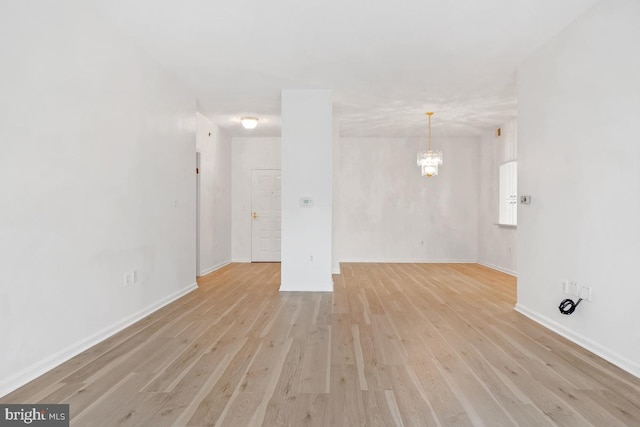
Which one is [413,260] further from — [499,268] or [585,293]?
[585,293]

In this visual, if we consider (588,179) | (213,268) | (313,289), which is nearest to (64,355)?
(313,289)

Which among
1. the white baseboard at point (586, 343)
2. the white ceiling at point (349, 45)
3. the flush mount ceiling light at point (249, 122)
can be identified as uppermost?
the white ceiling at point (349, 45)

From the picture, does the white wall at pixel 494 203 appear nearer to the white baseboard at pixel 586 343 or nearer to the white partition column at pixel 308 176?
the white baseboard at pixel 586 343

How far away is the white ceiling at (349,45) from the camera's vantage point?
3193 millimetres

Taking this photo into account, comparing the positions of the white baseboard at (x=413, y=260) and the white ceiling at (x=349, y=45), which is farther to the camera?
the white baseboard at (x=413, y=260)

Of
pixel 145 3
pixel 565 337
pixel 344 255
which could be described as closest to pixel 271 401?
pixel 565 337

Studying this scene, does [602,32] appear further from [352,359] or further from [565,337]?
[352,359]

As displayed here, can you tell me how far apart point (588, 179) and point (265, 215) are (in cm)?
645

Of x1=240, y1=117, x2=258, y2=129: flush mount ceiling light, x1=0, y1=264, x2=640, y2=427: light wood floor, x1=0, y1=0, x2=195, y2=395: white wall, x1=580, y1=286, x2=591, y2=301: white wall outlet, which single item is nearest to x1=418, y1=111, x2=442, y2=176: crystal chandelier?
x1=240, y1=117, x2=258, y2=129: flush mount ceiling light

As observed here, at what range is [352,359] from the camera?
277 centimetres

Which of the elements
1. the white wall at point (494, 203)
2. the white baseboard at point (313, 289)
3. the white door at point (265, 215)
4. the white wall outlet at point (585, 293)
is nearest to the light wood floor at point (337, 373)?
the white wall outlet at point (585, 293)

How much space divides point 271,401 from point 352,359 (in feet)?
2.64

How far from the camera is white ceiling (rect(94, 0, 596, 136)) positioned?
126 inches

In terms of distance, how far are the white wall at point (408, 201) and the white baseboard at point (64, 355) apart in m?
5.46
